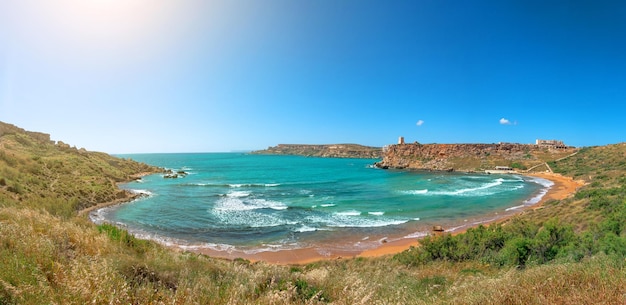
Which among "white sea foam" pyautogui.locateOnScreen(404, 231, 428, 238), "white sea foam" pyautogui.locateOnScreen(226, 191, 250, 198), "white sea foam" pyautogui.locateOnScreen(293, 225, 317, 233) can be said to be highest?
"white sea foam" pyautogui.locateOnScreen(404, 231, 428, 238)

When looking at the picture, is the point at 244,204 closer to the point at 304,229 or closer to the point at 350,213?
the point at 304,229

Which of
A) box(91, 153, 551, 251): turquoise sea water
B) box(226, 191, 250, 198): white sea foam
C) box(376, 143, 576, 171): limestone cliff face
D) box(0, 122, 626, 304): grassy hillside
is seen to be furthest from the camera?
box(376, 143, 576, 171): limestone cliff face

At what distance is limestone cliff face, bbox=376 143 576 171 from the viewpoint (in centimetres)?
8788

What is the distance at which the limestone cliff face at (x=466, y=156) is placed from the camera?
8788 centimetres

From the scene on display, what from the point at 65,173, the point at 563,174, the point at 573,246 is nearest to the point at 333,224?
the point at 573,246

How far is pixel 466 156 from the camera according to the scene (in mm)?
98438

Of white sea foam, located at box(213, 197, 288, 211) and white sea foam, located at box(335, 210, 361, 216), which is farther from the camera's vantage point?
white sea foam, located at box(213, 197, 288, 211)

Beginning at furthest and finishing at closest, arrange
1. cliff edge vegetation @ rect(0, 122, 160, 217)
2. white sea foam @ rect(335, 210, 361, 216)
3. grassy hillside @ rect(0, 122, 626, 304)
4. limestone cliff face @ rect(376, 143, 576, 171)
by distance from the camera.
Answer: limestone cliff face @ rect(376, 143, 576, 171)
white sea foam @ rect(335, 210, 361, 216)
cliff edge vegetation @ rect(0, 122, 160, 217)
grassy hillside @ rect(0, 122, 626, 304)

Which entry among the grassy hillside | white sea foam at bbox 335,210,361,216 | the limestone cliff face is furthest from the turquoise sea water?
the limestone cliff face

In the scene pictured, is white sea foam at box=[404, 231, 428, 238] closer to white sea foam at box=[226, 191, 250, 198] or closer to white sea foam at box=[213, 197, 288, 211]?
white sea foam at box=[213, 197, 288, 211]

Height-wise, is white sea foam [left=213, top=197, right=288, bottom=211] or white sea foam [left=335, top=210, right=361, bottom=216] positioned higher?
white sea foam [left=335, top=210, right=361, bottom=216]

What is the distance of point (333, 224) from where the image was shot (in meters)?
24.7

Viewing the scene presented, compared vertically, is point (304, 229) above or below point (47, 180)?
below

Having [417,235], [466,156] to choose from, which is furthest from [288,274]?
[466,156]
